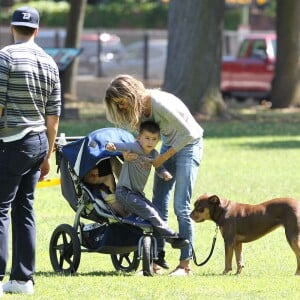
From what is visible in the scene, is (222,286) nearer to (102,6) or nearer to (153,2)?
(102,6)

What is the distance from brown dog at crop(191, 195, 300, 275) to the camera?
931 centimetres

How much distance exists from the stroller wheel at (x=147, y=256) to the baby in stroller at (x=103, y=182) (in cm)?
47

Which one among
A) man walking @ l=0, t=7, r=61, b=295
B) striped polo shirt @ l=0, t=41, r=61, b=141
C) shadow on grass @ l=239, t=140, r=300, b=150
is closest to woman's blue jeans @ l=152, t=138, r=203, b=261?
man walking @ l=0, t=7, r=61, b=295

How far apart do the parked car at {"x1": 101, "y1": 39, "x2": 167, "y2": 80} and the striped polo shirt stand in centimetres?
3443

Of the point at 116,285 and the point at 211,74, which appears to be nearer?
the point at 116,285

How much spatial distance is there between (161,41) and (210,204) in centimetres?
Answer: 3444

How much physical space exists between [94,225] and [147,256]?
838mm

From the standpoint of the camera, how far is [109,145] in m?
9.10

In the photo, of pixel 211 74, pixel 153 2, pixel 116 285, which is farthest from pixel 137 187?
pixel 153 2

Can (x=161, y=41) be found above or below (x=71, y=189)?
below

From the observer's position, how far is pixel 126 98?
8820 mm

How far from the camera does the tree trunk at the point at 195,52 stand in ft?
81.9

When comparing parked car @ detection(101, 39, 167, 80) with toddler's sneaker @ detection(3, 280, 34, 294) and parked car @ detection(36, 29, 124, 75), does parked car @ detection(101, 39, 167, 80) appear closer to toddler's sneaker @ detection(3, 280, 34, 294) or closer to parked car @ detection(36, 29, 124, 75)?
parked car @ detection(36, 29, 124, 75)

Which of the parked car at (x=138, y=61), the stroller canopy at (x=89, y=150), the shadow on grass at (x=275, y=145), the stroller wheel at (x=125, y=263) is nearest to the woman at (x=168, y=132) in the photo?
the stroller wheel at (x=125, y=263)
